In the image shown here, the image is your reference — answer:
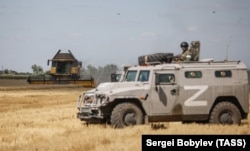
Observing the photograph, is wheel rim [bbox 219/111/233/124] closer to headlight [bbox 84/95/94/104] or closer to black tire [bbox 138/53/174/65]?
black tire [bbox 138/53/174/65]

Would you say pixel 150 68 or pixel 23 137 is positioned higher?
pixel 150 68

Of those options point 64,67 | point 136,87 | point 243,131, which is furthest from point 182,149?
point 64,67

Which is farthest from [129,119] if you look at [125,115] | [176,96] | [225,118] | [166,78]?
[225,118]

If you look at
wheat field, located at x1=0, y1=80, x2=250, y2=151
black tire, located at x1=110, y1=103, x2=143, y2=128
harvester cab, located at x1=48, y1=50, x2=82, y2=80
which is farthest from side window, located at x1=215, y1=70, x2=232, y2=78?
harvester cab, located at x1=48, y1=50, x2=82, y2=80

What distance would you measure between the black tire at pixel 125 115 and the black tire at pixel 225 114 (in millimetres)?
2307

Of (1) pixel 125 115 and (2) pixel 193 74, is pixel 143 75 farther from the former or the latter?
(2) pixel 193 74

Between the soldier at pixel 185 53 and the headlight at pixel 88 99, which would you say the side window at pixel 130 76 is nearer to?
the headlight at pixel 88 99

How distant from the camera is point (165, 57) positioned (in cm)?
1534

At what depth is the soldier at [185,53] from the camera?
1519cm

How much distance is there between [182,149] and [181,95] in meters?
5.19

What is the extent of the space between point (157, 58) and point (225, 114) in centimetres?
280

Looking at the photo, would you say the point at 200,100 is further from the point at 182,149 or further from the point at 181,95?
the point at 182,149

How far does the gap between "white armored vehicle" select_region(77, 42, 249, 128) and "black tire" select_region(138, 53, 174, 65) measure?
770 mm

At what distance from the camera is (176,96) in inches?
552
